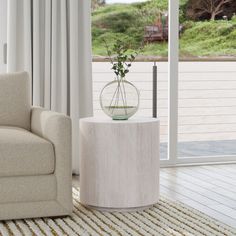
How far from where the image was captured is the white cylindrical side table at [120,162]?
155 inches

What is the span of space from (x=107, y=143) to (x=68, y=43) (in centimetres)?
155

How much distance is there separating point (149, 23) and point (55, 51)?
0.98 meters

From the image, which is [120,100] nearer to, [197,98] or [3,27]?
[3,27]

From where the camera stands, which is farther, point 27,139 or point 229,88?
point 229,88

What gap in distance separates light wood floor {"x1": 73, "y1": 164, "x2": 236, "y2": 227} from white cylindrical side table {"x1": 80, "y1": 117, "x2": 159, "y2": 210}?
1.41 ft

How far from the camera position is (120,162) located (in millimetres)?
3939

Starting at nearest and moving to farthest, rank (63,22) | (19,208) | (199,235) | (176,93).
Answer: (199,235), (19,208), (63,22), (176,93)

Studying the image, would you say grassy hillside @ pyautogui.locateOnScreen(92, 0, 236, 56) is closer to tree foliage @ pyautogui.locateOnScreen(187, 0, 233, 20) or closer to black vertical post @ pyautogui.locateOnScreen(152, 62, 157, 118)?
tree foliage @ pyautogui.locateOnScreen(187, 0, 233, 20)

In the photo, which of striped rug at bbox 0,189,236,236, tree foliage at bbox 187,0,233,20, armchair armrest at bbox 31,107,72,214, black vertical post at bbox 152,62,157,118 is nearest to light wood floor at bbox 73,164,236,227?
striped rug at bbox 0,189,236,236

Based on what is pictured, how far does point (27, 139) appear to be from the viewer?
381 centimetres

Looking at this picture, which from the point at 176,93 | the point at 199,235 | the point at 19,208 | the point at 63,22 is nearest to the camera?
the point at 199,235

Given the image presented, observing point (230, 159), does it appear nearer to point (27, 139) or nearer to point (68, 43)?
point (68, 43)

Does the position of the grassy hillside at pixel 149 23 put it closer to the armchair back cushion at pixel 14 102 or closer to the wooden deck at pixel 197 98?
the wooden deck at pixel 197 98

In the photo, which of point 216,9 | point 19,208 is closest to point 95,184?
point 19,208
